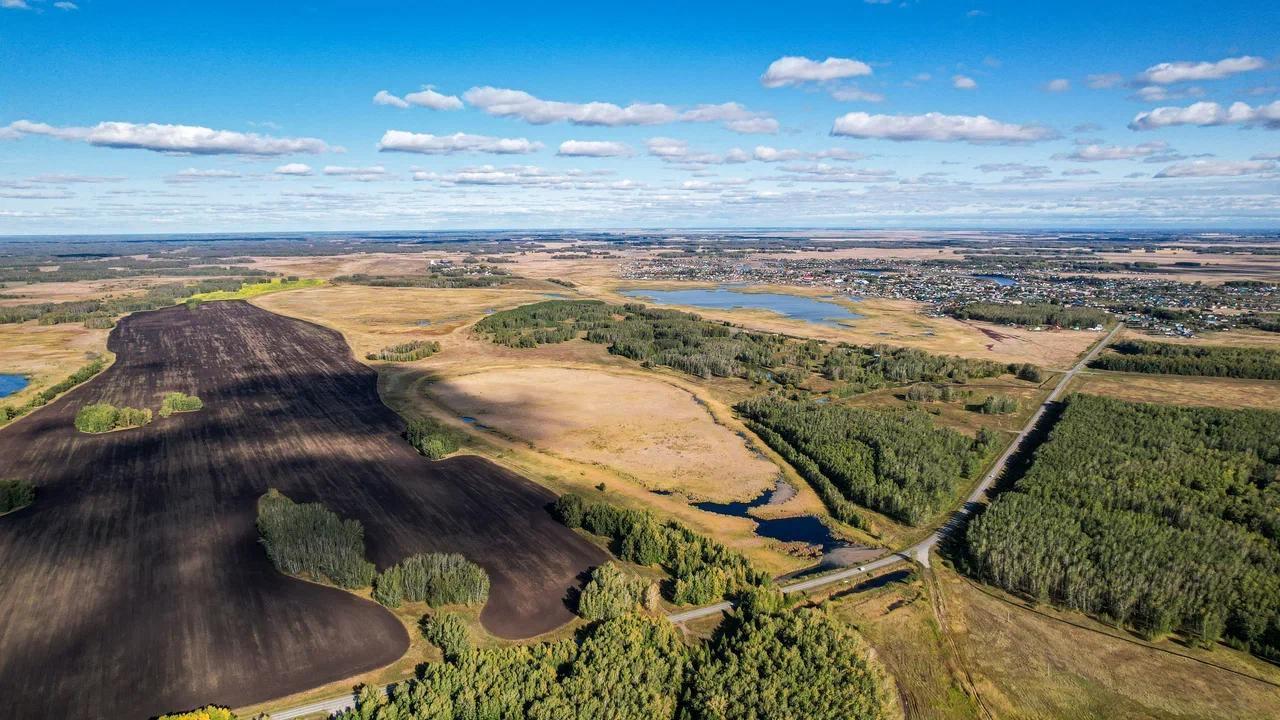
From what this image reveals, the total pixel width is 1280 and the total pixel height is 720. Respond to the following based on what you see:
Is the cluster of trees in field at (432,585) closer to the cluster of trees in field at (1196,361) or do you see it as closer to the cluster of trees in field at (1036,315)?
the cluster of trees in field at (1196,361)

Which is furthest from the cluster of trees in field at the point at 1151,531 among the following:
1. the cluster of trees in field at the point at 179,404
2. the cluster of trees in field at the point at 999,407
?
the cluster of trees in field at the point at 179,404

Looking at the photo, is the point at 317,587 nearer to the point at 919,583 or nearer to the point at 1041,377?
the point at 919,583

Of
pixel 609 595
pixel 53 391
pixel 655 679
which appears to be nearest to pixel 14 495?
pixel 53 391

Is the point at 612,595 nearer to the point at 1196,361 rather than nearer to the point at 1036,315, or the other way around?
the point at 1196,361

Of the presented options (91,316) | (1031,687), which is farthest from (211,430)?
(91,316)

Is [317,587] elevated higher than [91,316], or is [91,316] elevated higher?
[91,316]
